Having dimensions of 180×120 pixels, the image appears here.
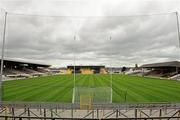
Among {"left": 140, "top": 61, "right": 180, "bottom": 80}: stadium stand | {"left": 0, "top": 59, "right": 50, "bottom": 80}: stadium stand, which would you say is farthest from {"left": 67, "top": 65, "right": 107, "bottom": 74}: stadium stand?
{"left": 140, "top": 61, "right": 180, "bottom": 80}: stadium stand

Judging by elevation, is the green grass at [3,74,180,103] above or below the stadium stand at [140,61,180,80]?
below

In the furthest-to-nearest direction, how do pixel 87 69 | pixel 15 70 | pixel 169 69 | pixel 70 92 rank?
pixel 87 69 < pixel 15 70 < pixel 169 69 < pixel 70 92

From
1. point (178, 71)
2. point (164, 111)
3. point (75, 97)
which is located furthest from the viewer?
point (178, 71)

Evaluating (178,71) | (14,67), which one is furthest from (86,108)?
(14,67)

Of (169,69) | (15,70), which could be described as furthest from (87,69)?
(169,69)

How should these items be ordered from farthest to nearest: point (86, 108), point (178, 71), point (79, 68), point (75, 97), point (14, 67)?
point (79, 68), point (14, 67), point (178, 71), point (75, 97), point (86, 108)

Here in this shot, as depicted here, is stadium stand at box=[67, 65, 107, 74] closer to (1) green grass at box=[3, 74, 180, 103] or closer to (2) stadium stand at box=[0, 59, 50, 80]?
(2) stadium stand at box=[0, 59, 50, 80]

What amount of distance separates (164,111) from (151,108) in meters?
2.19

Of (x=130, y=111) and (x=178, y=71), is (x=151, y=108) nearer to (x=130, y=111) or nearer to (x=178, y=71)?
(x=130, y=111)

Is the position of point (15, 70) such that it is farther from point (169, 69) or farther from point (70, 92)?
point (70, 92)

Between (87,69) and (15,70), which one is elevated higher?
(87,69)

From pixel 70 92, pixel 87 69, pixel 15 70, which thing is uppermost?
pixel 87 69

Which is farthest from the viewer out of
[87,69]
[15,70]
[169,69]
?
[87,69]

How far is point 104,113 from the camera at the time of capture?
22469 millimetres
